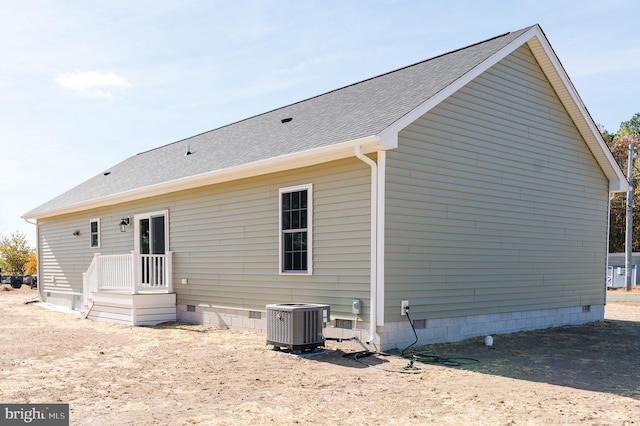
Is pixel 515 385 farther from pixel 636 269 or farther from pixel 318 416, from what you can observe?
pixel 636 269

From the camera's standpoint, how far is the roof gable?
27.3ft

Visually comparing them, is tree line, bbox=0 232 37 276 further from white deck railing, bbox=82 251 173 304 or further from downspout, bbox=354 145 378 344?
downspout, bbox=354 145 378 344

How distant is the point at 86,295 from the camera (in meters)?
13.8

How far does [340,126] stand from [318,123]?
135 centimetres

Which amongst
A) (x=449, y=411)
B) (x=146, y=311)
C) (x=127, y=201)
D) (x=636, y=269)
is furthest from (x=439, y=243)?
(x=636, y=269)

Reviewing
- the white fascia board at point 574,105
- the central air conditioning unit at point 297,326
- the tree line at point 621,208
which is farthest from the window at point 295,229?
the tree line at point 621,208

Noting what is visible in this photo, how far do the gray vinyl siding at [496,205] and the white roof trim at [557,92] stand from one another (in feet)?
0.57

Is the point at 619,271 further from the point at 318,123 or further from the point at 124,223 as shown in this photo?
the point at 124,223

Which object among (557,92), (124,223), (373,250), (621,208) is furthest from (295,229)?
(621,208)

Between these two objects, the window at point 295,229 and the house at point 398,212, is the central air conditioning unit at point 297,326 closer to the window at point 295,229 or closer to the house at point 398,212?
the house at point 398,212

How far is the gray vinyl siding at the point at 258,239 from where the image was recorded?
8266mm

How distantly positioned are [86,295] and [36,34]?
6.93 m

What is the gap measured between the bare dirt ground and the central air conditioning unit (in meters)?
0.24

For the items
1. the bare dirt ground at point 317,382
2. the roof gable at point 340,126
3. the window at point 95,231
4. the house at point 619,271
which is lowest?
the house at point 619,271
